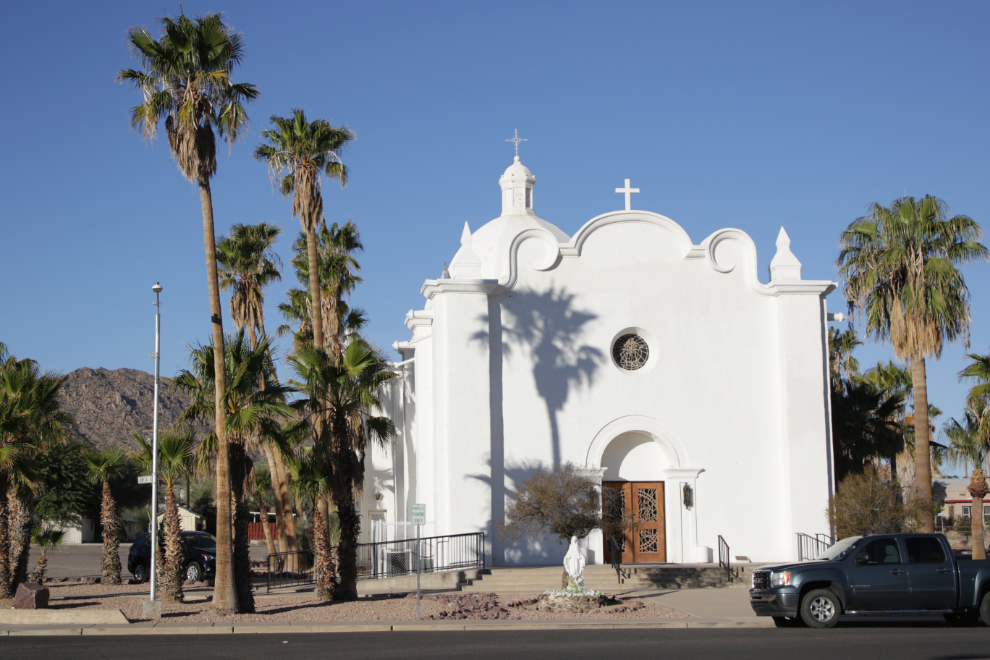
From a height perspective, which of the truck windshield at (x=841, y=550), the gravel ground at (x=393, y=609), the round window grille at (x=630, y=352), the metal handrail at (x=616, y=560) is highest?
the round window grille at (x=630, y=352)

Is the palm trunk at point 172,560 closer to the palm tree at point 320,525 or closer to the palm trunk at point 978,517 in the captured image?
the palm tree at point 320,525

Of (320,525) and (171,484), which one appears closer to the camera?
(320,525)

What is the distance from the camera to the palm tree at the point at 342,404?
21.3 meters

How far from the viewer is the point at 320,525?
22547mm

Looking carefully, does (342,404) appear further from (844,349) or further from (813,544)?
(844,349)

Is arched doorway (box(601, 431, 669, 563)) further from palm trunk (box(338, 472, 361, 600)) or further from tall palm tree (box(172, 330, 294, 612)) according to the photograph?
tall palm tree (box(172, 330, 294, 612))

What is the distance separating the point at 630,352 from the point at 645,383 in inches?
37.6

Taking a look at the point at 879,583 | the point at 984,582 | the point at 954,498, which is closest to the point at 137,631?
the point at 879,583

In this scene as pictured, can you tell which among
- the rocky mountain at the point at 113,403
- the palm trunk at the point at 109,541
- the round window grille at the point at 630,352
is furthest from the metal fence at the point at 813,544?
the rocky mountain at the point at 113,403

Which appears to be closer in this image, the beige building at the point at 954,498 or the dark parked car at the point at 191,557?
the dark parked car at the point at 191,557

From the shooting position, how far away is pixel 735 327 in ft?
88.5

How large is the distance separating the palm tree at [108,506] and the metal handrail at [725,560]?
54.9 feet

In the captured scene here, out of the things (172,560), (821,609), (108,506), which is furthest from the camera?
(108,506)

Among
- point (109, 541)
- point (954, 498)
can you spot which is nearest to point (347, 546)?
point (109, 541)
